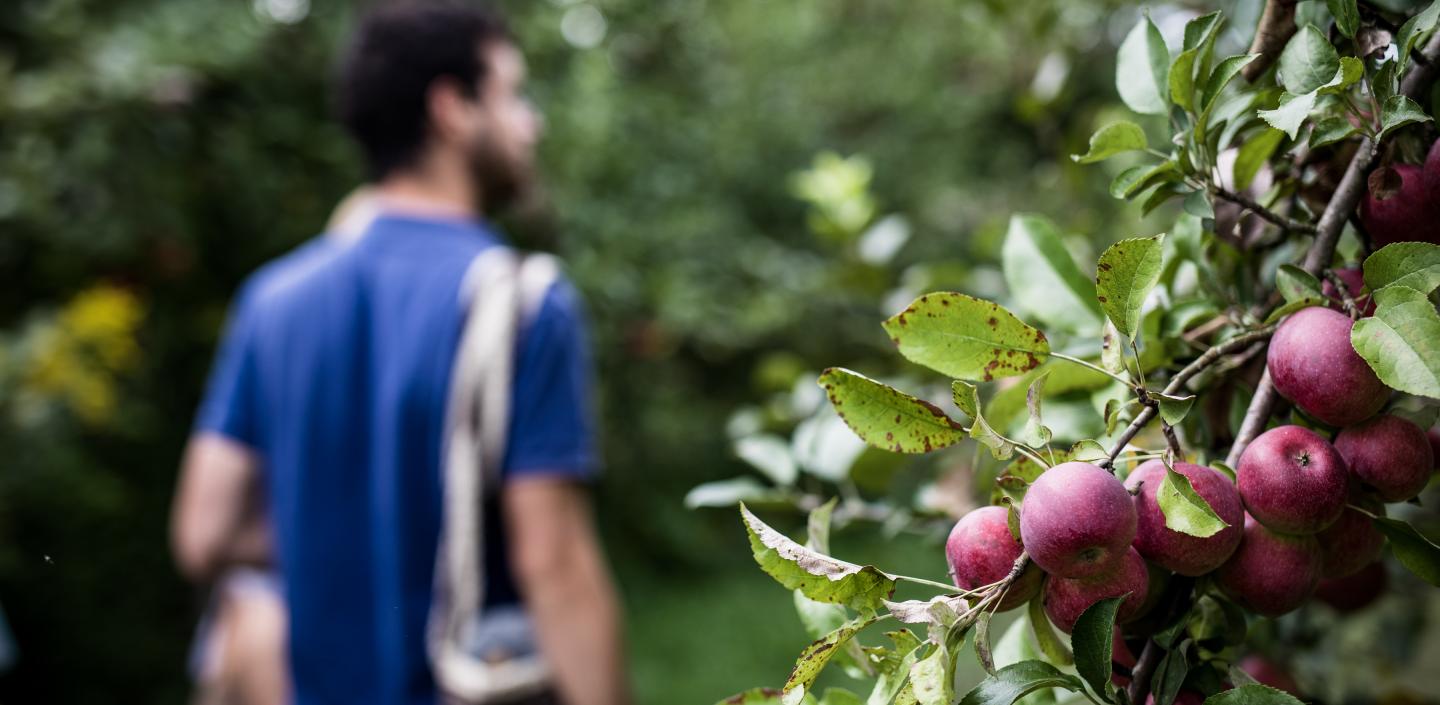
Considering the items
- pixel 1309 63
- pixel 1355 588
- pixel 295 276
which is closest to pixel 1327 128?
pixel 1309 63

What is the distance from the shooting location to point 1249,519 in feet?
1.58

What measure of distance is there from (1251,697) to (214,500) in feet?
5.22

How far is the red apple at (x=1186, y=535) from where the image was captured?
1.46ft

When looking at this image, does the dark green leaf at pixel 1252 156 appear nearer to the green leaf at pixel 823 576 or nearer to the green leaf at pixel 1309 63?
the green leaf at pixel 1309 63

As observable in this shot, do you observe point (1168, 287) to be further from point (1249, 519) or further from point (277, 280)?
point (277, 280)

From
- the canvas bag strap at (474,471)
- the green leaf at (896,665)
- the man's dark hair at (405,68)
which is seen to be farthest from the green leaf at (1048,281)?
the man's dark hair at (405,68)

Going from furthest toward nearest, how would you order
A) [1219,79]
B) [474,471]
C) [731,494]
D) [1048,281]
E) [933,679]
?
1. [474,471]
2. [731,494]
3. [1048,281]
4. [1219,79]
5. [933,679]

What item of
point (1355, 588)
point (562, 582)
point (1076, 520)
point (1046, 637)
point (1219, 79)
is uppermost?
point (1219, 79)

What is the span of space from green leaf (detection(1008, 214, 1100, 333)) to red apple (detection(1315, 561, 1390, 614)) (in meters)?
0.25

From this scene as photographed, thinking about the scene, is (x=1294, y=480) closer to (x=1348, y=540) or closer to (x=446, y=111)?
(x=1348, y=540)

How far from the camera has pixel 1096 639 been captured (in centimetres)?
43

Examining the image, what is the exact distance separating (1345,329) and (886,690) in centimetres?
24

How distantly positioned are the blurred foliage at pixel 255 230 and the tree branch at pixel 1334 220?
1.95ft

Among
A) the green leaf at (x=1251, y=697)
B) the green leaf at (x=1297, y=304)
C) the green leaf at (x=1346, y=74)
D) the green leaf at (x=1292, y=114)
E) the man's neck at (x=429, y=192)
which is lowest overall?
the man's neck at (x=429, y=192)
